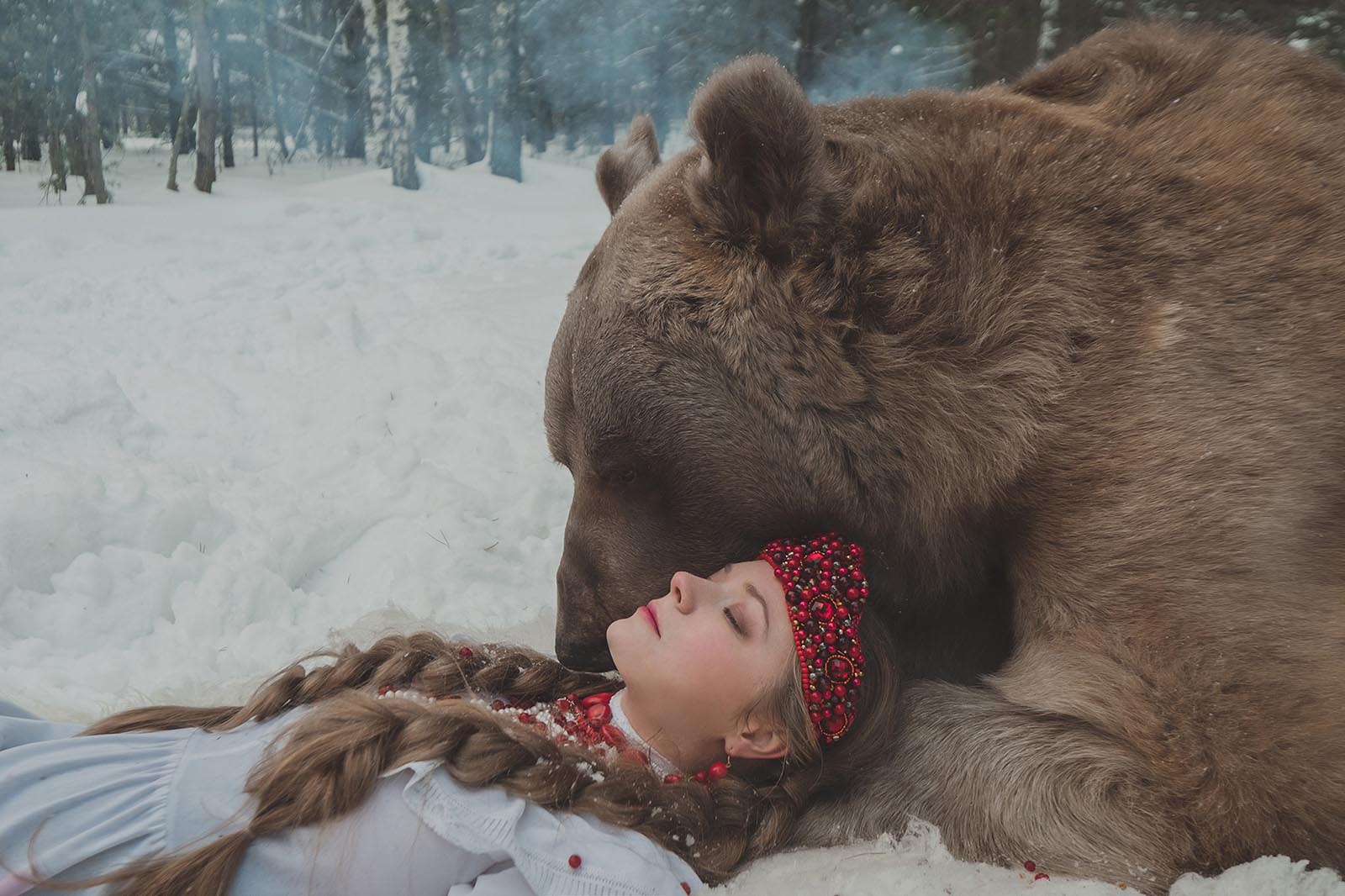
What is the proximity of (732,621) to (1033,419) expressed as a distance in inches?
30.4

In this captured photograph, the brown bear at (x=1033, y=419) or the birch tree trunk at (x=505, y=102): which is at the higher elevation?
the birch tree trunk at (x=505, y=102)

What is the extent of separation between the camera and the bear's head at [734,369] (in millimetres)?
2221

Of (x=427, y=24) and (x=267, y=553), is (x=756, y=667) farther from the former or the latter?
(x=427, y=24)

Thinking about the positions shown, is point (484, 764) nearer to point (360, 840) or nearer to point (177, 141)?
point (360, 840)

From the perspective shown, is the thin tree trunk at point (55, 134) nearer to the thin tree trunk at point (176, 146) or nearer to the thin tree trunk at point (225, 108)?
the thin tree trunk at point (176, 146)

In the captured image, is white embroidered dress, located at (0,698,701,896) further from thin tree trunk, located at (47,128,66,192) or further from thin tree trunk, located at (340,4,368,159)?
thin tree trunk, located at (340,4,368,159)

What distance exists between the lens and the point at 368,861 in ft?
5.85

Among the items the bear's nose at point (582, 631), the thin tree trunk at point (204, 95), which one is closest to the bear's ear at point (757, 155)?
the bear's nose at point (582, 631)

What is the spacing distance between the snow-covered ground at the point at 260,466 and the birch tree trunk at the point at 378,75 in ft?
13.8

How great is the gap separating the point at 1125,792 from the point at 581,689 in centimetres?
125

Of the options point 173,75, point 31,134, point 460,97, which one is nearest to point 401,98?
point 460,97

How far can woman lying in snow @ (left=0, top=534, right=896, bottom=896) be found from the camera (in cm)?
179

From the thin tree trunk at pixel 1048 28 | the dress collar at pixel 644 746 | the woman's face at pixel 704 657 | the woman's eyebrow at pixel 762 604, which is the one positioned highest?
the thin tree trunk at pixel 1048 28

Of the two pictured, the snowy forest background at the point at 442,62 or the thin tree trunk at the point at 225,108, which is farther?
the thin tree trunk at the point at 225,108
